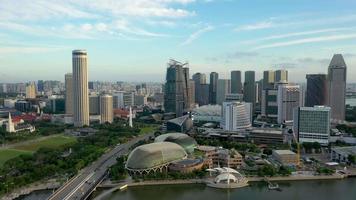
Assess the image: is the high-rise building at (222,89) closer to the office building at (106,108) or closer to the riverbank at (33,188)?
the office building at (106,108)

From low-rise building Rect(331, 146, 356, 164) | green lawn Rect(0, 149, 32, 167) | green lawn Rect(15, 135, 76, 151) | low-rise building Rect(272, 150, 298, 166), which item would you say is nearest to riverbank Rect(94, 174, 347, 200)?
low-rise building Rect(272, 150, 298, 166)

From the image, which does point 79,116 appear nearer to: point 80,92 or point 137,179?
point 80,92

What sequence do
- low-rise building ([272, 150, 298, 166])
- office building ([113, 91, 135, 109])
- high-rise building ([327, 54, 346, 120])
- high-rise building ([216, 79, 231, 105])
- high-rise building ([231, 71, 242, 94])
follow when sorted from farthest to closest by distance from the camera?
1. office building ([113, 91, 135, 109])
2. high-rise building ([231, 71, 242, 94])
3. high-rise building ([216, 79, 231, 105])
4. high-rise building ([327, 54, 346, 120])
5. low-rise building ([272, 150, 298, 166])

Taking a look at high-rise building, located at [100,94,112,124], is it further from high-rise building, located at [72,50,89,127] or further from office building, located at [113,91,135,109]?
office building, located at [113,91,135,109]

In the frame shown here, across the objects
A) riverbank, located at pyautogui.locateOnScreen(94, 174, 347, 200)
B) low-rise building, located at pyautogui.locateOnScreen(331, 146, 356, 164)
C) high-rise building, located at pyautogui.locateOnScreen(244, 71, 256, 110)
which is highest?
high-rise building, located at pyautogui.locateOnScreen(244, 71, 256, 110)

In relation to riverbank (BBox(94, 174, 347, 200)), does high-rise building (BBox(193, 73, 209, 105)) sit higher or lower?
higher

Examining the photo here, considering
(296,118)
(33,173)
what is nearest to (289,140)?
(296,118)

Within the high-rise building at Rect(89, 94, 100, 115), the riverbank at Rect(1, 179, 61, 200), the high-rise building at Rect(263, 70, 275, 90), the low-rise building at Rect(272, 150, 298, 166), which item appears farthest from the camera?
the high-rise building at Rect(263, 70, 275, 90)
